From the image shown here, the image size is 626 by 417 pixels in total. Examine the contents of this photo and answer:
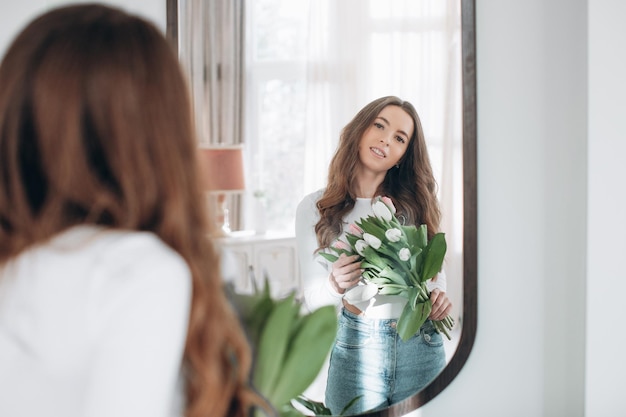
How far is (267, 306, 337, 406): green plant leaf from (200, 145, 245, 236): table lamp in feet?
2.48

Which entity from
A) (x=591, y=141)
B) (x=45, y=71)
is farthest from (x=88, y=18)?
(x=591, y=141)

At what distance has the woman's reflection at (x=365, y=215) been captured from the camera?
1.64 m

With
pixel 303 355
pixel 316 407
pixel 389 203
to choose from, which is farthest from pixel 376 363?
pixel 303 355

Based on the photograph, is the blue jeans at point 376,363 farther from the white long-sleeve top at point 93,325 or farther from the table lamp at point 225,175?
the white long-sleeve top at point 93,325

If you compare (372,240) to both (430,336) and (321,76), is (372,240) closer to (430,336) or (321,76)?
(430,336)

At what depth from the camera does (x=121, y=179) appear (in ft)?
2.38

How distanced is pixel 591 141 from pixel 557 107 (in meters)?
0.18

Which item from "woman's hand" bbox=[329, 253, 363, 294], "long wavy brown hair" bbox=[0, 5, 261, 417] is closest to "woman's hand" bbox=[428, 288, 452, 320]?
"woman's hand" bbox=[329, 253, 363, 294]

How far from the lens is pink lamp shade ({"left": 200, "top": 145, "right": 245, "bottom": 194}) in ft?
5.36

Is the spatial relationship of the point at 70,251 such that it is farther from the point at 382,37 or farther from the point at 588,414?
the point at 588,414

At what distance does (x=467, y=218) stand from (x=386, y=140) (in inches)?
11.9

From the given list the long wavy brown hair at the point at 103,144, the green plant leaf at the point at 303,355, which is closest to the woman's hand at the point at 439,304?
the green plant leaf at the point at 303,355

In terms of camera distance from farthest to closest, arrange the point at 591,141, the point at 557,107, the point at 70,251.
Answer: the point at 557,107
the point at 591,141
the point at 70,251

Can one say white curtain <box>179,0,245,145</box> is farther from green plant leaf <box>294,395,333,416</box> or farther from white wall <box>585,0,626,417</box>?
white wall <box>585,0,626,417</box>
